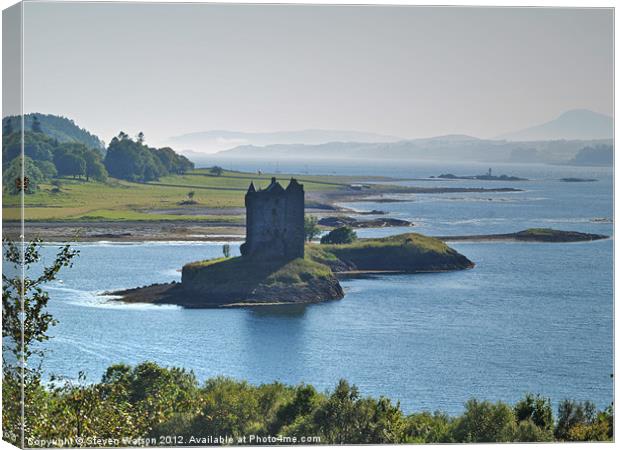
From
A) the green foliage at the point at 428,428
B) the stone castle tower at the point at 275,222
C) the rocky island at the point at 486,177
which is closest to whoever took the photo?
the green foliage at the point at 428,428

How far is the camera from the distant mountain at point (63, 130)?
2041 cm

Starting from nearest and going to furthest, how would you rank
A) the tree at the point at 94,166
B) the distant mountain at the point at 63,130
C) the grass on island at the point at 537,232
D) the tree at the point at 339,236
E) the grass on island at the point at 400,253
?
1. the distant mountain at the point at 63,130
2. the tree at the point at 94,166
3. the grass on island at the point at 537,232
4. the grass on island at the point at 400,253
5. the tree at the point at 339,236

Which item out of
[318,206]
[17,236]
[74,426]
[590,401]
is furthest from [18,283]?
[318,206]

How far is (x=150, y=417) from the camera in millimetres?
18500

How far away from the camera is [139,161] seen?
23203mm

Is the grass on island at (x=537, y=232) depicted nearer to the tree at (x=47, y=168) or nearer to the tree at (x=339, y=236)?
the tree at (x=339, y=236)

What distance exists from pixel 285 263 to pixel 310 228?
4.19ft

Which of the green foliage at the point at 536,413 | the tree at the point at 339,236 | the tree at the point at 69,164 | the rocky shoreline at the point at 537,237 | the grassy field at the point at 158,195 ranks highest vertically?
the tree at the point at 69,164

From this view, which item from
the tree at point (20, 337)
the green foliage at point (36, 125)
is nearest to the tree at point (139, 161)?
the green foliage at point (36, 125)

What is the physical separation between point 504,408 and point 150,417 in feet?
13.1

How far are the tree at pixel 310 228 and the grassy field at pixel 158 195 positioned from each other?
63cm

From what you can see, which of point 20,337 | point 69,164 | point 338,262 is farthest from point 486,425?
point 338,262

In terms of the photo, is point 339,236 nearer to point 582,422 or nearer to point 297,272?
point 297,272

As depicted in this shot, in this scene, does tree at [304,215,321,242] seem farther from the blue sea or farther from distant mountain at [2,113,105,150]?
distant mountain at [2,113,105,150]
